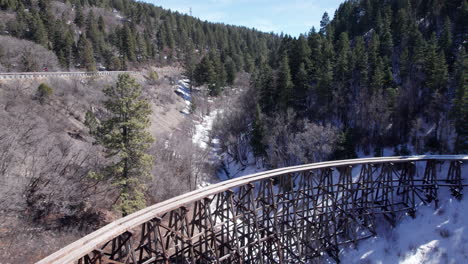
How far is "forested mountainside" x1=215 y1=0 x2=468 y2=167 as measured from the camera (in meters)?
27.6

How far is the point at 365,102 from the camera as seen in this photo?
31844 mm

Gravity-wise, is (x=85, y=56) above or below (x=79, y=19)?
below

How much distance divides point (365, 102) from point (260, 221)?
83.8ft

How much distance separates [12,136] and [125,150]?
654cm

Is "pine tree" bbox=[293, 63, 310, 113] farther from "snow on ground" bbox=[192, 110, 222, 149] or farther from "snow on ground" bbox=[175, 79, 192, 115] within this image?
"snow on ground" bbox=[175, 79, 192, 115]

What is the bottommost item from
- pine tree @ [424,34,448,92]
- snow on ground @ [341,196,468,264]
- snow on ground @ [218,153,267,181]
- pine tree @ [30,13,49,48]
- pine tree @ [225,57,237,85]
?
snow on ground @ [218,153,267,181]

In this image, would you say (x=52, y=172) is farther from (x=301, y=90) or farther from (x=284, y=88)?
(x=301, y=90)

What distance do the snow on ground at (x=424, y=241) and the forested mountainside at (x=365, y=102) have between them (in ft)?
37.5

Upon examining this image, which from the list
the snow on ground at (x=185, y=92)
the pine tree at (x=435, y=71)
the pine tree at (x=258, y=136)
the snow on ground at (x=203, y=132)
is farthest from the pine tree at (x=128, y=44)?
the pine tree at (x=435, y=71)

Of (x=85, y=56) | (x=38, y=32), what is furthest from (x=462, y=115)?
(x=38, y=32)

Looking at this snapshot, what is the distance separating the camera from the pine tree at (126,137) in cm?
1473

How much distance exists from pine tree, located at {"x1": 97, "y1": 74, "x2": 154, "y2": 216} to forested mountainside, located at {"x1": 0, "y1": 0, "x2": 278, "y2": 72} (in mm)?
27367

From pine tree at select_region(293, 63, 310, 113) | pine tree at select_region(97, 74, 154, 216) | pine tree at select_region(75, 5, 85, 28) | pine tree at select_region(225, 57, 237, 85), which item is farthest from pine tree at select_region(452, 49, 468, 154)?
pine tree at select_region(75, 5, 85, 28)

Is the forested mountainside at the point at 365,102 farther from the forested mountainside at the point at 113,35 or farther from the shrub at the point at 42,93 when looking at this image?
the forested mountainside at the point at 113,35
